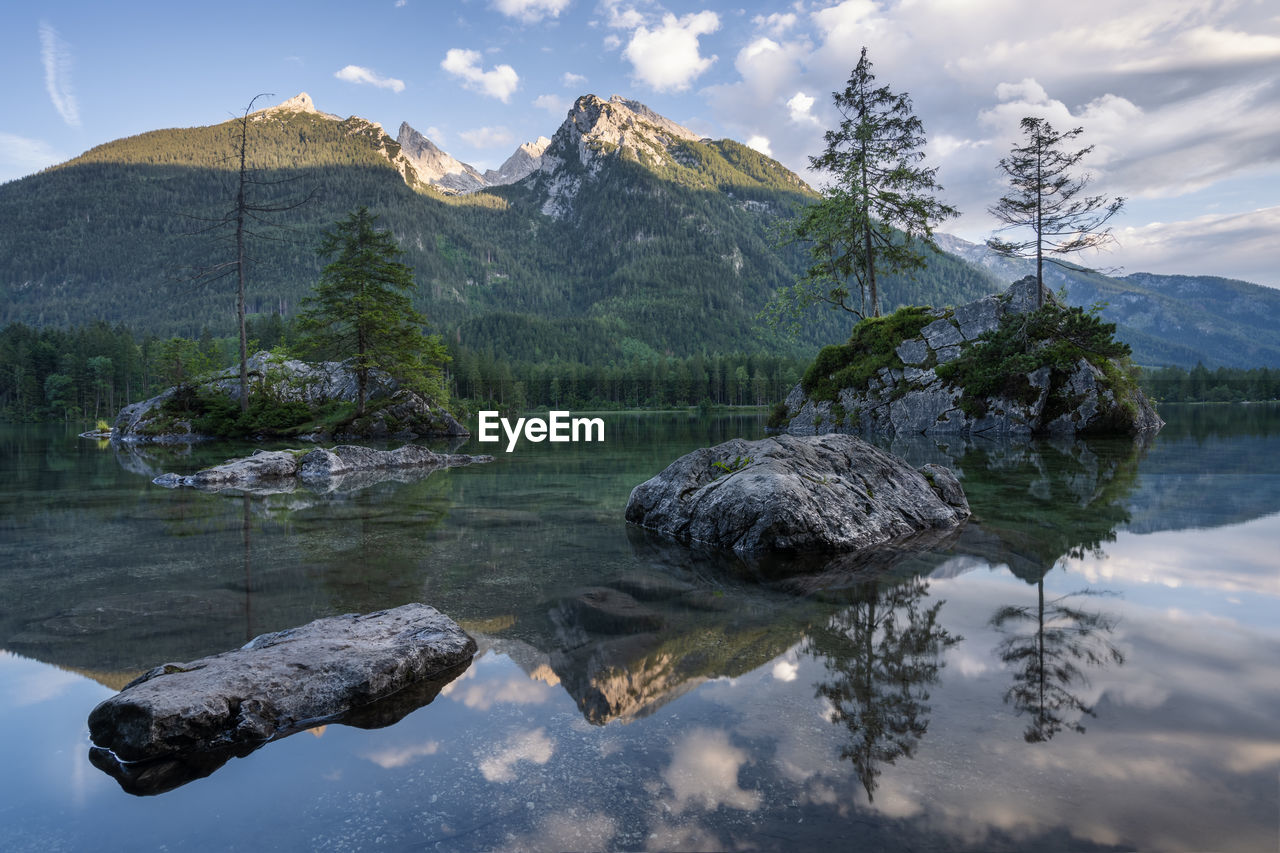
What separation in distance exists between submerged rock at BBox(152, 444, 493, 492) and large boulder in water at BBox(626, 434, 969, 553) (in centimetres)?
1121

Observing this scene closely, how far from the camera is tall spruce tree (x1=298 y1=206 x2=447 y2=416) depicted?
34.8m

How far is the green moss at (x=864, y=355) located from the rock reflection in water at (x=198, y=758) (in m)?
35.3

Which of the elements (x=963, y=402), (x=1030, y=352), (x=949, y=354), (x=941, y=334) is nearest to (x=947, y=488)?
(x=963, y=402)

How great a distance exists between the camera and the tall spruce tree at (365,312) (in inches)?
1372

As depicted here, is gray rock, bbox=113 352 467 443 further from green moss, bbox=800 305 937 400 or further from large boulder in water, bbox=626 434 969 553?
large boulder in water, bbox=626 434 969 553

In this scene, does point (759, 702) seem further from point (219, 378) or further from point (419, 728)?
point (219, 378)

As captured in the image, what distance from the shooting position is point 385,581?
787 cm

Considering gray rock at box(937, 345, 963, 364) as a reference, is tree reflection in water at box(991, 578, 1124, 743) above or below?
below

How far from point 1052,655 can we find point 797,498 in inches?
173

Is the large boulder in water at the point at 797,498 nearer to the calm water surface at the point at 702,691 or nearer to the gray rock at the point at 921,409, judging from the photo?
the calm water surface at the point at 702,691

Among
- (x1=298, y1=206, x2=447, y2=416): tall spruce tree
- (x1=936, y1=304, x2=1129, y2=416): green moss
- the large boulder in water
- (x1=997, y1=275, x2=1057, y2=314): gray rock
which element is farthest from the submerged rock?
(x1=997, y1=275, x2=1057, y2=314): gray rock

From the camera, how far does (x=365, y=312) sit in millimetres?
34625

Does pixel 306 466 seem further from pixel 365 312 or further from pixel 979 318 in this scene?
pixel 979 318

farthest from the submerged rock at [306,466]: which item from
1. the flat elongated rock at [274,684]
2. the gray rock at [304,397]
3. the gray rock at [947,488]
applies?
the gray rock at [304,397]
